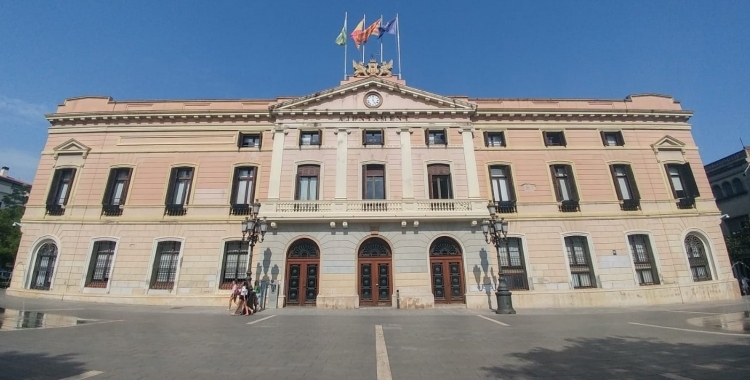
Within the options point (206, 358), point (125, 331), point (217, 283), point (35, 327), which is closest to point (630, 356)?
point (206, 358)

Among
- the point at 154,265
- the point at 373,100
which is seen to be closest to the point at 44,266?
the point at 154,265

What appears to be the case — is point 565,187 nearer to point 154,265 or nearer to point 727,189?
point 727,189

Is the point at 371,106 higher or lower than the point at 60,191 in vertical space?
higher

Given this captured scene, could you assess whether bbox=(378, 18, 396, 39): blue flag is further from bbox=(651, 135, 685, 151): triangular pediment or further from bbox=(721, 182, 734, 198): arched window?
bbox=(721, 182, 734, 198): arched window

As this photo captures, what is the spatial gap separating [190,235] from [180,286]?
2.79 metres

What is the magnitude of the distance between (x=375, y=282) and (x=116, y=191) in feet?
54.7

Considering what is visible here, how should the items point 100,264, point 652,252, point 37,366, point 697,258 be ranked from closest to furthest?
1. point 37,366
2. point 100,264
3. point 652,252
4. point 697,258

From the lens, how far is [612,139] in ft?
69.6

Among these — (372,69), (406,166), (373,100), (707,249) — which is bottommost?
(707,249)

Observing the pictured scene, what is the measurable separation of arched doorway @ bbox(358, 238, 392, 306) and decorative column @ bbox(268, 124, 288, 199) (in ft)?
19.7

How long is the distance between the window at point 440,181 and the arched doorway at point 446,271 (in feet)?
8.68

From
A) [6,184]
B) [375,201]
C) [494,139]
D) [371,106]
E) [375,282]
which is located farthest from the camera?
[6,184]

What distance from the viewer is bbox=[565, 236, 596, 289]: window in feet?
59.0

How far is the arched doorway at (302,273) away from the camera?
17250 mm
